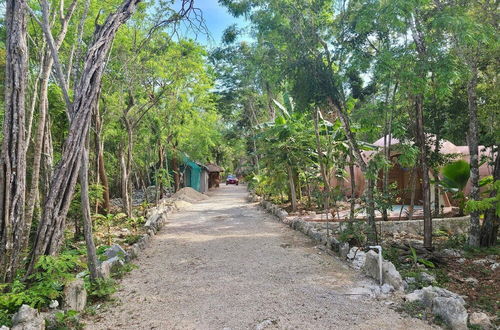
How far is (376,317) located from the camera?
385 centimetres

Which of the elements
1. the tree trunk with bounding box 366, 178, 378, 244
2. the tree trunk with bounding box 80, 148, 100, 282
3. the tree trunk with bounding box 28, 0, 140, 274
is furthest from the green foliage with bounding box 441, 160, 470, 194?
the tree trunk with bounding box 28, 0, 140, 274

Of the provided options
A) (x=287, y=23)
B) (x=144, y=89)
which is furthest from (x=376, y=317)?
(x=144, y=89)

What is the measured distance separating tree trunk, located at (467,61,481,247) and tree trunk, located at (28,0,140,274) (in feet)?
21.0

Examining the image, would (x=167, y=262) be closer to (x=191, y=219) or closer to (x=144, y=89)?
(x=191, y=219)

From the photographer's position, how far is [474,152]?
7.01 m

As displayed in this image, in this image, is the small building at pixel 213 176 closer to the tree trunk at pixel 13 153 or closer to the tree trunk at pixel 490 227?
the tree trunk at pixel 490 227

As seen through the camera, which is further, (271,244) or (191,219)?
(191,219)

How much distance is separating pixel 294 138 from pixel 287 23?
5.19m

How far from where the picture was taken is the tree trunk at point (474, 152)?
22.4 feet

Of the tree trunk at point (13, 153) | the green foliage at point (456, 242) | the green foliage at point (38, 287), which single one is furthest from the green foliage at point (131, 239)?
the green foliage at point (456, 242)

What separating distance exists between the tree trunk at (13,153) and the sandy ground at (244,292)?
117cm

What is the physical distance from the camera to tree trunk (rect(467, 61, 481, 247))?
683 cm

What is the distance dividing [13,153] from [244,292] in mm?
3189

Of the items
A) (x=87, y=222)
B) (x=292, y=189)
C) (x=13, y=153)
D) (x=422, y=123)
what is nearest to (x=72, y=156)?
(x=13, y=153)
